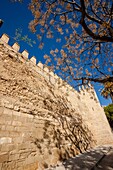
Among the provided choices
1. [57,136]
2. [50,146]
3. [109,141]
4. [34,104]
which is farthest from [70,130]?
[109,141]

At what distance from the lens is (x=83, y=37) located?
5.60 metres

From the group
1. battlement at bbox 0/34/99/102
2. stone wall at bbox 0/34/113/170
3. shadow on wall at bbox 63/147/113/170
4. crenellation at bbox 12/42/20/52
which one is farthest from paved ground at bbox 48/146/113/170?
crenellation at bbox 12/42/20/52

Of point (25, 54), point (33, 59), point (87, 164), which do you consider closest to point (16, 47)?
point (25, 54)

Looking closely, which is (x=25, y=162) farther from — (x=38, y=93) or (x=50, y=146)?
(x=38, y=93)

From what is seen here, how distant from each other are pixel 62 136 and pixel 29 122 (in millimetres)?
2267

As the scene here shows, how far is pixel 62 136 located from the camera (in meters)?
6.00

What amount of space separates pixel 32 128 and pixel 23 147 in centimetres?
80

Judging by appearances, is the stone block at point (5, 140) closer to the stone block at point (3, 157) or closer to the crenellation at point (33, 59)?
the stone block at point (3, 157)

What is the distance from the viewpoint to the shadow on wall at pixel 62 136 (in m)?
5.07

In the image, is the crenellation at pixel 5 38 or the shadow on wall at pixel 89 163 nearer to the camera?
the shadow on wall at pixel 89 163

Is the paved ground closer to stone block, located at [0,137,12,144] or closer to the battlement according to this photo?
stone block, located at [0,137,12,144]

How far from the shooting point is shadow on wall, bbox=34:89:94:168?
507 cm

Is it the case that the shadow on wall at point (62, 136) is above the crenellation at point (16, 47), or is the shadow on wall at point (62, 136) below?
below

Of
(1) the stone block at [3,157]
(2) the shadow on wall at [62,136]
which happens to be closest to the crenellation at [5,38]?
(2) the shadow on wall at [62,136]
